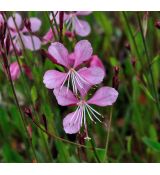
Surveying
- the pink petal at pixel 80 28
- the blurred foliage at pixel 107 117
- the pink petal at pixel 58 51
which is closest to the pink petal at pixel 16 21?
the blurred foliage at pixel 107 117

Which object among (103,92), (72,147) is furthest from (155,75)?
(103,92)

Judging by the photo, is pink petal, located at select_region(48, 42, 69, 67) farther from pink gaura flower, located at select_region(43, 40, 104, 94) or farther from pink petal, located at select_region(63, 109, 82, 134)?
pink petal, located at select_region(63, 109, 82, 134)

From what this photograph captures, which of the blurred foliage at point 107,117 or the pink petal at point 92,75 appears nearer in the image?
the pink petal at point 92,75

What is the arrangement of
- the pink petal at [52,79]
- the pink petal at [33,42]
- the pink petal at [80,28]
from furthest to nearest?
the pink petal at [80,28] < the pink petal at [33,42] < the pink petal at [52,79]

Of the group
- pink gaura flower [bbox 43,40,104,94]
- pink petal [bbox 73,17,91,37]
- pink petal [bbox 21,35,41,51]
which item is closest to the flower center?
pink gaura flower [bbox 43,40,104,94]

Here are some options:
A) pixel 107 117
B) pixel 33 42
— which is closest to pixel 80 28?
→ pixel 33 42

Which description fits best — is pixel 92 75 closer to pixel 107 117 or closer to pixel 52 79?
pixel 52 79

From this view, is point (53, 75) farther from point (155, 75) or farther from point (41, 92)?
point (155, 75)

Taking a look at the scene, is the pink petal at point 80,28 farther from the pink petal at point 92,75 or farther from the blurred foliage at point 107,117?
the pink petal at point 92,75
